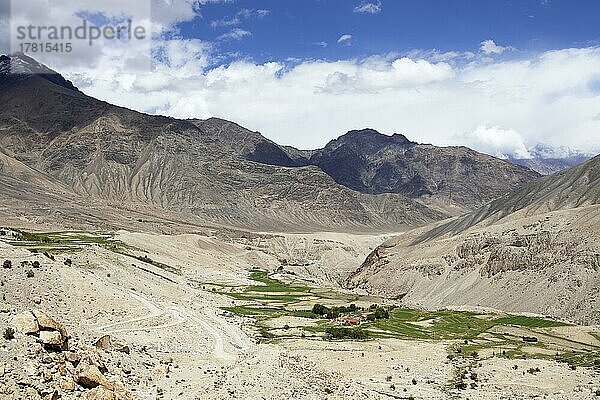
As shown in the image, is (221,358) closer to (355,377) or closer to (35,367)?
(355,377)

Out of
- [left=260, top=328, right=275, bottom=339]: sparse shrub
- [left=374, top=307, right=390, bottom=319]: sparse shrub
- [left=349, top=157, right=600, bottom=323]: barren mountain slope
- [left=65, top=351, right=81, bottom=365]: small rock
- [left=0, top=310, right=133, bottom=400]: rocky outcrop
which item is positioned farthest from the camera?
[left=349, top=157, right=600, bottom=323]: barren mountain slope

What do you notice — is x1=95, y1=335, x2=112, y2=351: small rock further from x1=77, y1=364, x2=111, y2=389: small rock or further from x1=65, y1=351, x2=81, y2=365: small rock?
x1=77, y1=364, x2=111, y2=389: small rock

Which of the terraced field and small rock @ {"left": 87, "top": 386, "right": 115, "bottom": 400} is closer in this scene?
small rock @ {"left": 87, "top": 386, "right": 115, "bottom": 400}

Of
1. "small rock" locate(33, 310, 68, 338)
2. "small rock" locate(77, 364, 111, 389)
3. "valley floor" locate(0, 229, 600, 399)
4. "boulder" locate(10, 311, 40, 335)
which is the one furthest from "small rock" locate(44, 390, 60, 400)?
"small rock" locate(33, 310, 68, 338)

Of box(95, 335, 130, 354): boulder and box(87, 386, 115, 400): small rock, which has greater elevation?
box(87, 386, 115, 400): small rock

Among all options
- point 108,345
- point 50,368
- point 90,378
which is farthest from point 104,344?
point 90,378

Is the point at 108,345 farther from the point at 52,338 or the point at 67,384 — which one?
the point at 67,384
